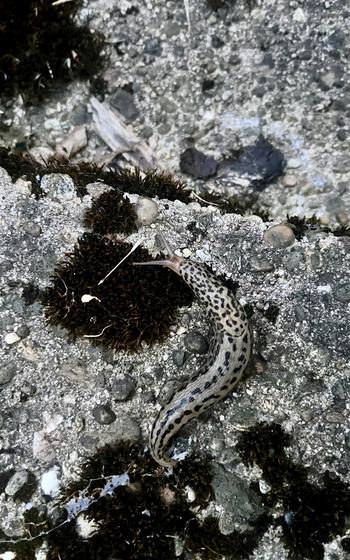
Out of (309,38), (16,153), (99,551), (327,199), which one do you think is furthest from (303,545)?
(309,38)

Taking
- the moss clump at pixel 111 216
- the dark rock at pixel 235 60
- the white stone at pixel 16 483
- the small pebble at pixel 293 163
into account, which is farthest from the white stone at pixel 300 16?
the white stone at pixel 16 483

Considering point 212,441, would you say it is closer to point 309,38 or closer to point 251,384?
point 251,384

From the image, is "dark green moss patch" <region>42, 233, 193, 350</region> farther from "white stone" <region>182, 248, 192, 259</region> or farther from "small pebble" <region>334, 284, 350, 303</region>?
"small pebble" <region>334, 284, 350, 303</region>

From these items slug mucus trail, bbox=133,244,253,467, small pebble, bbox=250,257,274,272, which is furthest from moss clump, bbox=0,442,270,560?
small pebble, bbox=250,257,274,272

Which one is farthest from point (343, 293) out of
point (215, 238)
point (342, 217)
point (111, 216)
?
point (111, 216)

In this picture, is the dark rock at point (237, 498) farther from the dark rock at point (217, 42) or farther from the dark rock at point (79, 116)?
the dark rock at point (217, 42)

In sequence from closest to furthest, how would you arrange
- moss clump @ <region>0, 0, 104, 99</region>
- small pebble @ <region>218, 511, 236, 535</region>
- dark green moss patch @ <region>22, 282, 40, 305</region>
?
small pebble @ <region>218, 511, 236, 535</region>, dark green moss patch @ <region>22, 282, 40, 305</region>, moss clump @ <region>0, 0, 104, 99</region>

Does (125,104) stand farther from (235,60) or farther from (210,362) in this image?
(210,362)
